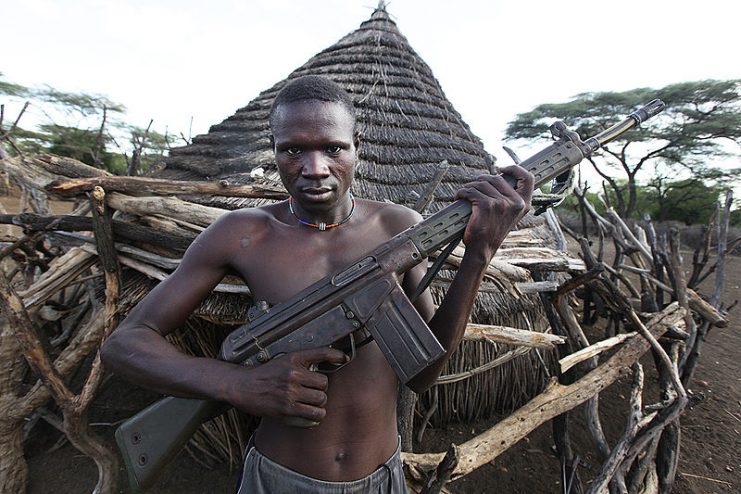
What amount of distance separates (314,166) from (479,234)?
56cm

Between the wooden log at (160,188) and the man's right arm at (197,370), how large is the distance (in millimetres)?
906

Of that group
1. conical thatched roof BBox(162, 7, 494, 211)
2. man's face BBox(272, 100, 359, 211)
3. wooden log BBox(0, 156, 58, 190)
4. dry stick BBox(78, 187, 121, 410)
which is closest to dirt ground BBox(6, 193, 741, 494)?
dry stick BBox(78, 187, 121, 410)

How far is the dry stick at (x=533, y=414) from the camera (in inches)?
71.8

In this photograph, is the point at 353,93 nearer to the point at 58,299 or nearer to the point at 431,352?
the point at 431,352

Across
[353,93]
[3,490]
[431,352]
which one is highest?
[353,93]

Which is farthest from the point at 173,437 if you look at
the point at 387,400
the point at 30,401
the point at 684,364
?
the point at 684,364

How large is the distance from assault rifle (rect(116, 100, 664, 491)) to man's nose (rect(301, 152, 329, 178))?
30 cm

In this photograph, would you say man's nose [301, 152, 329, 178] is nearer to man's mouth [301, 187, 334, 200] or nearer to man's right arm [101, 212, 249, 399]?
man's mouth [301, 187, 334, 200]

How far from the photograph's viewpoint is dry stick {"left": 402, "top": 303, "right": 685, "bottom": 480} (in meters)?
1.82

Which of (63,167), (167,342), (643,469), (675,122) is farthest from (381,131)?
(675,122)

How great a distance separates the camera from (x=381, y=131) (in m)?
3.55

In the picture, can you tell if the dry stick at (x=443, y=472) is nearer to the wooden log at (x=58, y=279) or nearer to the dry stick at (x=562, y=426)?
the dry stick at (x=562, y=426)

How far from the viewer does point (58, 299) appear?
3.63 metres

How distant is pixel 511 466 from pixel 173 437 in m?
2.71
